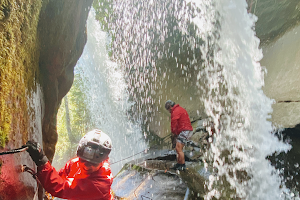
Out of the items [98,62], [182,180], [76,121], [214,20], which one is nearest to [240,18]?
[214,20]

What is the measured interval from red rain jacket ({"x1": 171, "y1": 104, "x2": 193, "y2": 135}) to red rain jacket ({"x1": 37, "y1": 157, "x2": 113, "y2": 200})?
3506 mm

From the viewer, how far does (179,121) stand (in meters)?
5.57

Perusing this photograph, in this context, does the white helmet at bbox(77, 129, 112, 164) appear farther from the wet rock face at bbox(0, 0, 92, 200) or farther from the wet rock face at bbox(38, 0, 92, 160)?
the wet rock face at bbox(38, 0, 92, 160)

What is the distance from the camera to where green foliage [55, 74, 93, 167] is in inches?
1112

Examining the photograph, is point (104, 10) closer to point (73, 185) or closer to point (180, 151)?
point (180, 151)

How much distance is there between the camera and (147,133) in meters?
15.9

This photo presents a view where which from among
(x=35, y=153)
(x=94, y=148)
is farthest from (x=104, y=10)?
(x=35, y=153)

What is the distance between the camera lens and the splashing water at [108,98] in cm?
1878

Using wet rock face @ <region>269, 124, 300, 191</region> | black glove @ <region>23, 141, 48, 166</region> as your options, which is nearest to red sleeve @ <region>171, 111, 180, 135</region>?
wet rock face @ <region>269, 124, 300, 191</region>

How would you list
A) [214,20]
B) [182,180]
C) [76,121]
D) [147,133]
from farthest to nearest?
[76,121] < [147,133] < [214,20] < [182,180]

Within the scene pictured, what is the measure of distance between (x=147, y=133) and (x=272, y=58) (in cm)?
1078

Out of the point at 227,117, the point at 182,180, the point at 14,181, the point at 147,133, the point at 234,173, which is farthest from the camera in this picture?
the point at 147,133

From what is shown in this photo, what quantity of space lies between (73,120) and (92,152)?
30690mm

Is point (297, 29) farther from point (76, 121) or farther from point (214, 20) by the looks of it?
point (76, 121)
